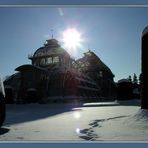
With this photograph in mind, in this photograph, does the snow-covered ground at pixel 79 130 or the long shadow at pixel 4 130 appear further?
the long shadow at pixel 4 130

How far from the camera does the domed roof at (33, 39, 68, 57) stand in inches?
249

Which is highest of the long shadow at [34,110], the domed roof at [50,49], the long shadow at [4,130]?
the domed roof at [50,49]

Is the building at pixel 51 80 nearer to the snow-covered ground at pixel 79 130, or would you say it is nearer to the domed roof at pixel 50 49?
the domed roof at pixel 50 49

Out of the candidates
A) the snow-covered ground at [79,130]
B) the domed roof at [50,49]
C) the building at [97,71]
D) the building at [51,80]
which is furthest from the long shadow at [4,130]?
the building at [97,71]

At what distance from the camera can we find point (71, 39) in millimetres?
6188

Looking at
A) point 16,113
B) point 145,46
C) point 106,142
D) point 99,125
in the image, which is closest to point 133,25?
point 145,46

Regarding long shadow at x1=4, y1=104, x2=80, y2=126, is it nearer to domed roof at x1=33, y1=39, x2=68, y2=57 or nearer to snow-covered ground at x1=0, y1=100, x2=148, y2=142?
snow-covered ground at x1=0, y1=100, x2=148, y2=142

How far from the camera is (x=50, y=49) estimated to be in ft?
22.1

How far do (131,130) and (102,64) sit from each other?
5.04ft

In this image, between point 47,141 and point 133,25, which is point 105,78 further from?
point 47,141

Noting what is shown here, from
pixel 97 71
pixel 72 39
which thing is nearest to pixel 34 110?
pixel 97 71

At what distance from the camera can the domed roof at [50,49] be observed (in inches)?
249

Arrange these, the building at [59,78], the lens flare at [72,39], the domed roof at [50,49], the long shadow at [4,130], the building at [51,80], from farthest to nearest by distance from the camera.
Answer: the building at [51,80] < the building at [59,78] < the domed roof at [50,49] < the lens flare at [72,39] < the long shadow at [4,130]

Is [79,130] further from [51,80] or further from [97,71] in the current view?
[51,80]
